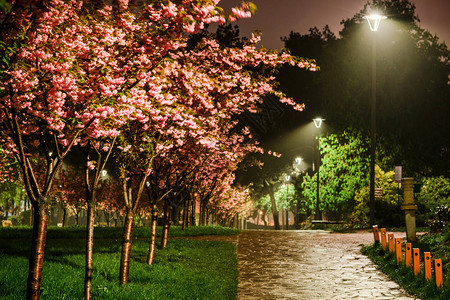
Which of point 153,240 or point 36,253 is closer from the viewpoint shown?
point 36,253

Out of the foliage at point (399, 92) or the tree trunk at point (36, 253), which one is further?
the foliage at point (399, 92)

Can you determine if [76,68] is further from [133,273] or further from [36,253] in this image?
[133,273]

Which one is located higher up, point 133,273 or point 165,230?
point 165,230

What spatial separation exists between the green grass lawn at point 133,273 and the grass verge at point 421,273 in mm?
3900

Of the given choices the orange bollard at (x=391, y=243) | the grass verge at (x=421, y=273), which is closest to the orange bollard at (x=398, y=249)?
the grass verge at (x=421, y=273)

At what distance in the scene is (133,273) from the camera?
38.9 feet

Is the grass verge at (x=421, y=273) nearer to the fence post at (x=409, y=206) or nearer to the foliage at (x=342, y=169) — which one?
the fence post at (x=409, y=206)

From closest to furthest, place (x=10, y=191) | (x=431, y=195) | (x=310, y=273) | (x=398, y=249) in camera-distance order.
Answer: (x=398, y=249), (x=310, y=273), (x=431, y=195), (x=10, y=191)

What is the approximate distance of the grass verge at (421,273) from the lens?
10.2 meters

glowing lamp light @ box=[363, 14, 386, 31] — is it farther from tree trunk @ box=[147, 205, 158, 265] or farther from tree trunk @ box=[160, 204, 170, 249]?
tree trunk @ box=[147, 205, 158, 265]

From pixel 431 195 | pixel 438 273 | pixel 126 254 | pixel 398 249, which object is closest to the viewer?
pixel 438 273

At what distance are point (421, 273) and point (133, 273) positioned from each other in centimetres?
669

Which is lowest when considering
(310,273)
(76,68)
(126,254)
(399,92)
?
(310,273)

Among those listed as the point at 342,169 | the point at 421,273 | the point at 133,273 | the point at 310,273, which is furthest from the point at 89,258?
the point at 342,169
